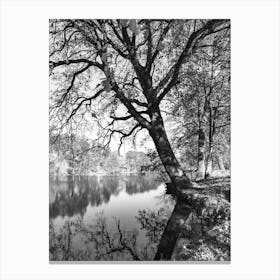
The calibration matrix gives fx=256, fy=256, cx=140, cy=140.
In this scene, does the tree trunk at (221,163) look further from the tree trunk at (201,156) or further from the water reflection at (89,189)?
the water reflection at (89,189)

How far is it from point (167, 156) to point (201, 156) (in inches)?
21.7

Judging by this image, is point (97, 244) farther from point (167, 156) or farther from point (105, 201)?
point (167, 156)

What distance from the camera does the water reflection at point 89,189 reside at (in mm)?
2896

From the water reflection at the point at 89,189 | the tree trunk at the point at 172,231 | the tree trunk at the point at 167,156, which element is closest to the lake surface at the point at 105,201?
the water reflection at the point at 89,189

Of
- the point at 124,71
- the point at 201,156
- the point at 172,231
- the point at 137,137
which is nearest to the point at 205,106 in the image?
the point at 201,156

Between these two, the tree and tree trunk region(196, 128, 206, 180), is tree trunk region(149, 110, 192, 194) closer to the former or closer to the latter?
the tree

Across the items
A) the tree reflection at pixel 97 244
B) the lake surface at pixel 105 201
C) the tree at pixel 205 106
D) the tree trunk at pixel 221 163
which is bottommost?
the tree reflection at pixel 97 244

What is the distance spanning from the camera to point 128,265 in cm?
261

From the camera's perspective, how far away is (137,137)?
3.24 meters

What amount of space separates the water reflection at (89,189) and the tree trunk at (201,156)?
0.60 meters
